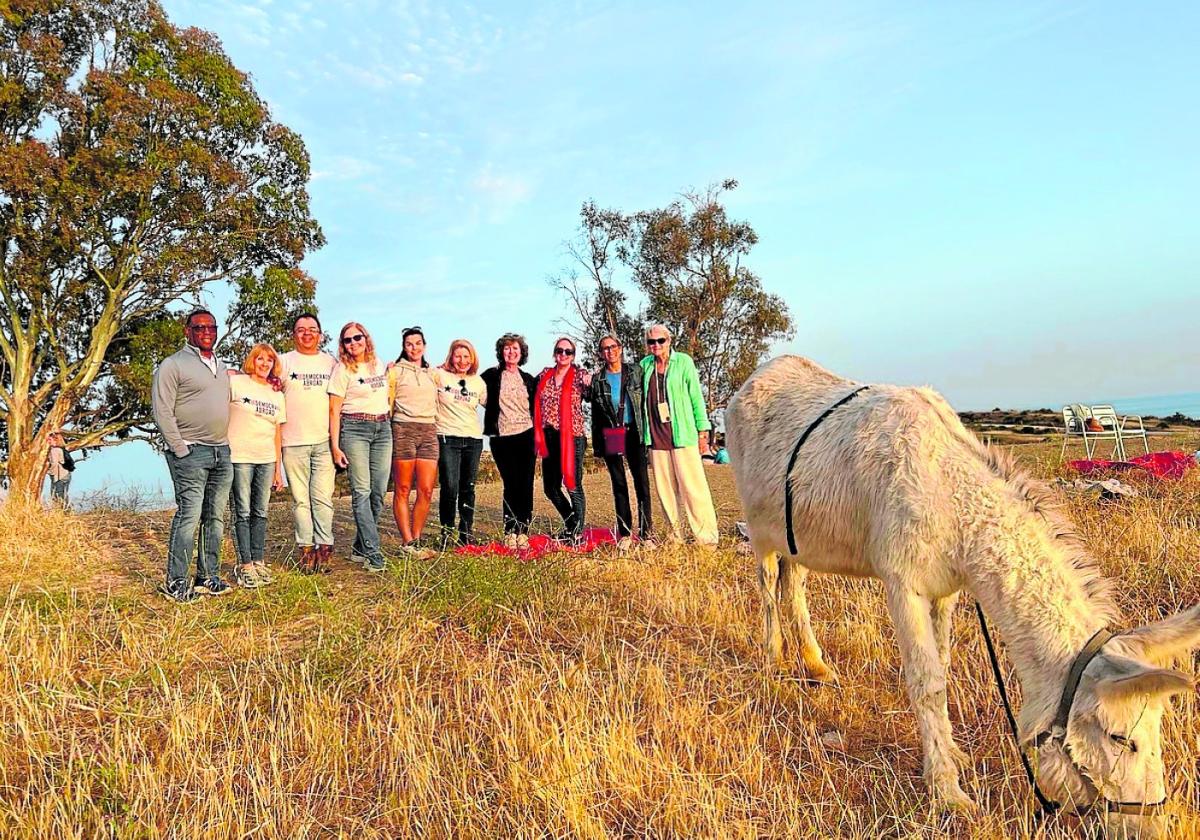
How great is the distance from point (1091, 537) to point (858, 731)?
3465 millimetres

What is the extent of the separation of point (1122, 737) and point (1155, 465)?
23.2ft

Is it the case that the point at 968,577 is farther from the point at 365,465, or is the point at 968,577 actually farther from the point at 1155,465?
the point at 1155,465

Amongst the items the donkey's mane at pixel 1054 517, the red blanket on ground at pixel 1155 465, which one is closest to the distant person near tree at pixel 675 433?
the donkey's mane at pixel 1054 517

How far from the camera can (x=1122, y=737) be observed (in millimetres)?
2416

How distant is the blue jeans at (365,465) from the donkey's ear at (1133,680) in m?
5.57

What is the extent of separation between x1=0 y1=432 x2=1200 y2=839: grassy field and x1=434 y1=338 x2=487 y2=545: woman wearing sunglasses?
58.9 inches

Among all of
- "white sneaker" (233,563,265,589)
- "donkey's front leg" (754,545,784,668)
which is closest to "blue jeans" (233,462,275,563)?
"white sneaker" (233,563,265,589)

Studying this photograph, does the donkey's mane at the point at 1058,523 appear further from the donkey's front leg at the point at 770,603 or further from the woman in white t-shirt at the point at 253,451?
the woman in white t-shirt at the point at 253,451

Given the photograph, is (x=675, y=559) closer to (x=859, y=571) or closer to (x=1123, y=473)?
(x=859, y=571)

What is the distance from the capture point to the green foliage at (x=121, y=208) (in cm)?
1623

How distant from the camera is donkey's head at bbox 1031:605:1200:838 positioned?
240 centimetres

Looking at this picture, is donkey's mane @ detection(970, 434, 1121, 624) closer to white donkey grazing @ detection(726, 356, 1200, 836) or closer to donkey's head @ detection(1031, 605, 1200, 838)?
white donkey grazing @ detection(726, 356, 1200, 836)

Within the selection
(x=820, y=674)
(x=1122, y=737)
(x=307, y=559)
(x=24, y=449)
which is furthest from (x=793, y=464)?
(x=24, y=449)

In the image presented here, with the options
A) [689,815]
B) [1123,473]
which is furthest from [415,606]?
[1123,473]
